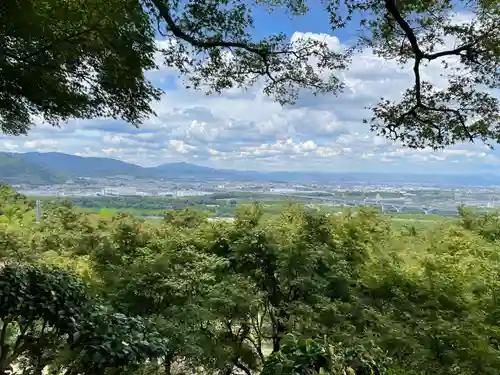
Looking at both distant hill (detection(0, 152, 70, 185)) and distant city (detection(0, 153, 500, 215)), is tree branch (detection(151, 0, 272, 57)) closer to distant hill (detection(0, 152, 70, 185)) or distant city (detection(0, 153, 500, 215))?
distant city (detection(0, 153, 500, 215))

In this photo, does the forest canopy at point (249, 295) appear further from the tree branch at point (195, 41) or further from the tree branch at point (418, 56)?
the tree branch at point (195, 41)

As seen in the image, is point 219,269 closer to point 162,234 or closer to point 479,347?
point 162,234

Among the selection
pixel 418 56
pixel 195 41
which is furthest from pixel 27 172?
pixel 418 56

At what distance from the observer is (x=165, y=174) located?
33469mm

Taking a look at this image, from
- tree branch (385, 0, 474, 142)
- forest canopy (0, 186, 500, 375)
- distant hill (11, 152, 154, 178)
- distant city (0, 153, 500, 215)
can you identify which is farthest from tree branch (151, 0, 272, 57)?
distant hill (11, 152, 154, 178)

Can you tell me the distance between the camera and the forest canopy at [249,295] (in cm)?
367

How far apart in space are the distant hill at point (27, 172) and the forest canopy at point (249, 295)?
2689 cm

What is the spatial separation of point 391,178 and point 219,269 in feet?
59.1

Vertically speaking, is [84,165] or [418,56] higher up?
[418,56]

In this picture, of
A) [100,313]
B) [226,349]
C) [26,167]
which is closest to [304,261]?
[226,349]

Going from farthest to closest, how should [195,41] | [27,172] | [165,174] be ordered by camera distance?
[27,172], [165,174], [195,41]

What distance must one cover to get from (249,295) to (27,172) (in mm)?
34806

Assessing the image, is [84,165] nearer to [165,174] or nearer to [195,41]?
[165,174]

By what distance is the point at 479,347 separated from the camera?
15.4 feet
